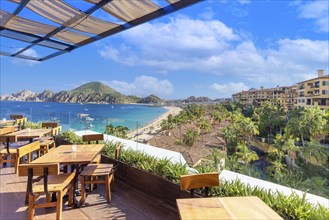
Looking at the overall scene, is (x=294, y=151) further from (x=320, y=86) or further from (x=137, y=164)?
(x=137, y=164)

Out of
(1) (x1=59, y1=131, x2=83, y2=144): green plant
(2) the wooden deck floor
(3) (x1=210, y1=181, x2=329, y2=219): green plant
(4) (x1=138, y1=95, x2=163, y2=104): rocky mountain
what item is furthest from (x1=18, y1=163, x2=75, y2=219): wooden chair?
(4) (x1=138, y1=95, x2=163, y2=104): rocky mountain

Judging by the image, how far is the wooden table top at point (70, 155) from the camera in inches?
110

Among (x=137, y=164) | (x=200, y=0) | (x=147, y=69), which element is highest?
(x=147, y=69)

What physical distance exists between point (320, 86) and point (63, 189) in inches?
1810

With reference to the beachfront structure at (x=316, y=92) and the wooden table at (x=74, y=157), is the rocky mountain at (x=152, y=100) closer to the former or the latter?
the beachfront structure at (x=316, y=92)

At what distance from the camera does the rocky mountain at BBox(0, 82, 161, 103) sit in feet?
270

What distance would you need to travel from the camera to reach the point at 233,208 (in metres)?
1.52

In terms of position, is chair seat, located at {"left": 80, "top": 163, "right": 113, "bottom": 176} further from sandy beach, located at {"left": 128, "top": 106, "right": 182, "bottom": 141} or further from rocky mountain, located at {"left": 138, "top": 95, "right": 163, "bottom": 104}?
rocky mountain, located at {"left": 138, "top": 95, "right": 163, "bottom": 104}

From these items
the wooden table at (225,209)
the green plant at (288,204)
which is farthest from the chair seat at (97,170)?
the wooden table at (225,209)

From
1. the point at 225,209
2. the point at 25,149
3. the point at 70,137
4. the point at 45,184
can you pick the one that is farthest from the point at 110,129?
the point at 225,209

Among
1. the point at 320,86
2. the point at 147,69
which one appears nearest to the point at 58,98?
the point at 147,69

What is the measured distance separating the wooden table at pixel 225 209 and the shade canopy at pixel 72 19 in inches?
88.6

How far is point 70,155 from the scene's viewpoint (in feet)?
10.1

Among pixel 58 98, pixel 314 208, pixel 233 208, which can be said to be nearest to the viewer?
pixel 233 208
